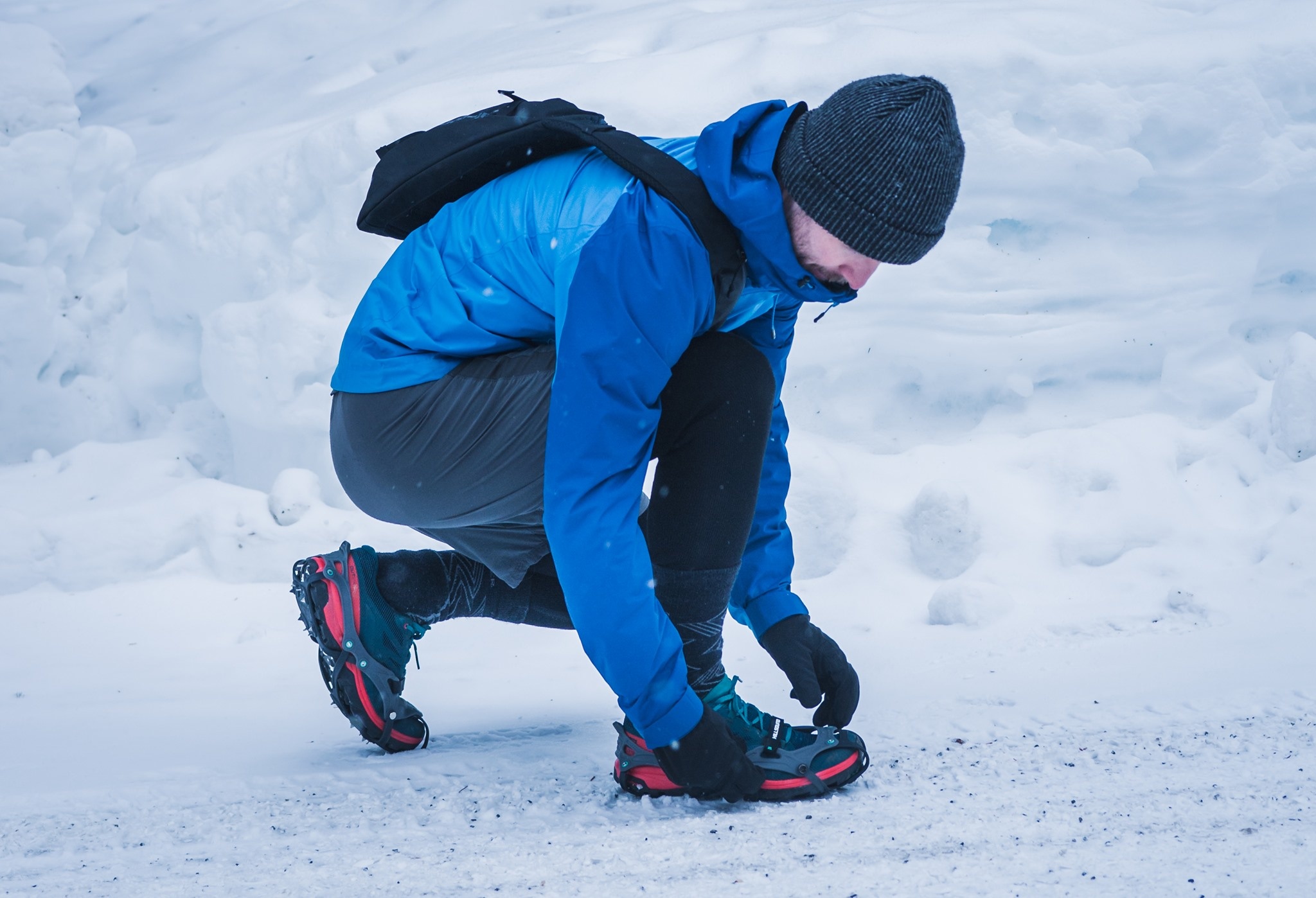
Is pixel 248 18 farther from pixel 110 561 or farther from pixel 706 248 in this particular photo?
pixel 706 248

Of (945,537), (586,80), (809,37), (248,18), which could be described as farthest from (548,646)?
(248,18)

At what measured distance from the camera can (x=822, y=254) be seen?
1.21 metres

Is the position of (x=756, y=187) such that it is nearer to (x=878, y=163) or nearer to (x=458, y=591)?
(x=878, y=163)

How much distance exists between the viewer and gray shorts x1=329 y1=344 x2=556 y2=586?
4.59 feet

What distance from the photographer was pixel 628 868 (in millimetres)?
1130

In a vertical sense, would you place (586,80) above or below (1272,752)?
above

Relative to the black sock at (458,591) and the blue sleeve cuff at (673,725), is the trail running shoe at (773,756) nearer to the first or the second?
the blue sleeve cuff at (673,725)

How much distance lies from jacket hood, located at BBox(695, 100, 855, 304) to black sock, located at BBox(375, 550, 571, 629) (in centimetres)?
69

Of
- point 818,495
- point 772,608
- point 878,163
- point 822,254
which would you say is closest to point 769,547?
point 772,608

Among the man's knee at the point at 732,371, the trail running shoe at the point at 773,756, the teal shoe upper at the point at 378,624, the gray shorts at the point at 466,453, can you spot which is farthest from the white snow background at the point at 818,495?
the man's knee at the point at 732,371

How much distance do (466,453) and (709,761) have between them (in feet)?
1.80

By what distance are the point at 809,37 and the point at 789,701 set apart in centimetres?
267

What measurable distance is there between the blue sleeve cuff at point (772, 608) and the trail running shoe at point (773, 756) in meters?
0.21

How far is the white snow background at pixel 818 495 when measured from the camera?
124cm
